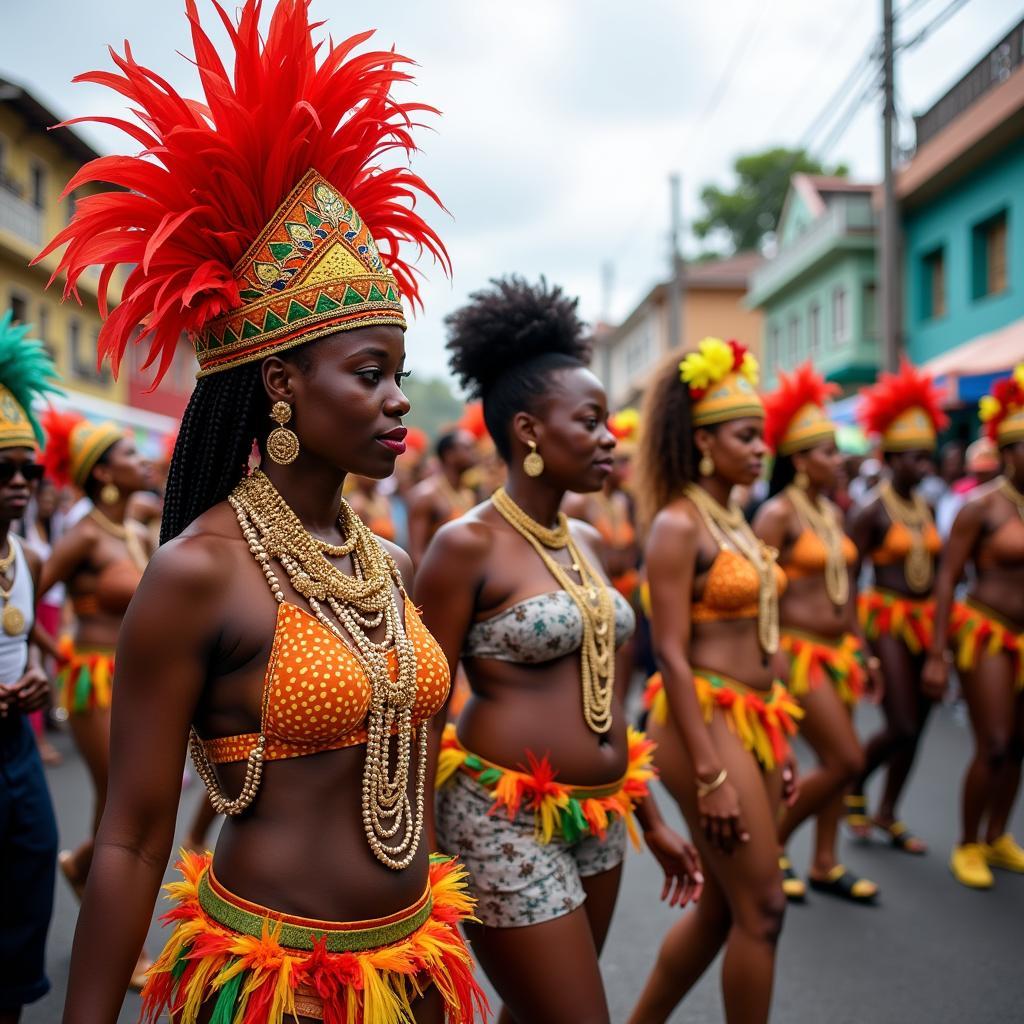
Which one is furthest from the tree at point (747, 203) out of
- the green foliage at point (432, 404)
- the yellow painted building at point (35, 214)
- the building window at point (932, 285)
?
the green foliage at point (432, 404)

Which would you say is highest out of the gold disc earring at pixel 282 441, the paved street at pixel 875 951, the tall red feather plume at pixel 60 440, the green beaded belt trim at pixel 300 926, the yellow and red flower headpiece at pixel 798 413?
the yellow and red flower headpiece at pixel 798 413

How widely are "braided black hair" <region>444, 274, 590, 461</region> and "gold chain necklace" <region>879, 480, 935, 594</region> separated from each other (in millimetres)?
3849

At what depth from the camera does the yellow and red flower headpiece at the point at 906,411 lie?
6.86 m

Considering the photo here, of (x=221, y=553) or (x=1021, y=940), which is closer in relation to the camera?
(x=221, y=553)

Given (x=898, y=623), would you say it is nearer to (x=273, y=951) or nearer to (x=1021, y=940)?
(x=1021, y=940)

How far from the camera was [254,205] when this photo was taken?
7.04 ft

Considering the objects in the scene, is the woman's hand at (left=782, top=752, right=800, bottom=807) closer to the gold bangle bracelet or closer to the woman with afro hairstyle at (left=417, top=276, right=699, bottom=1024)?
the gold bangle bracelet

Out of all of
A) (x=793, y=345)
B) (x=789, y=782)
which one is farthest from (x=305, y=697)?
(x=793, y=345)

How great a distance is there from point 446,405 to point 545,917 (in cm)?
12793

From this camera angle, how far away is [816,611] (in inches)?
228

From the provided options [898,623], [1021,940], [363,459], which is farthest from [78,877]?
[898,623]

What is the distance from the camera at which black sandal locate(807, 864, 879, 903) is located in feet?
18.1

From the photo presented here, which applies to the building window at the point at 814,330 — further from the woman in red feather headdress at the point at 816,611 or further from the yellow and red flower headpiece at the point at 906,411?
the woman in red feather headdress at the point at 816,611

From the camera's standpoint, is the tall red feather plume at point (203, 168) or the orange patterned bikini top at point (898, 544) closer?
the tall red feather plume at point (203, 168)
